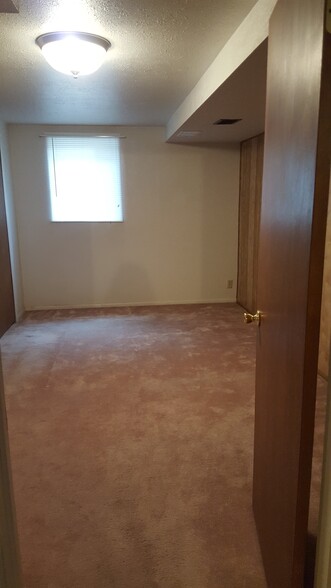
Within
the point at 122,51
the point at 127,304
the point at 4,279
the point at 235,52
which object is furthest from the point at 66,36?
the point at 127,304

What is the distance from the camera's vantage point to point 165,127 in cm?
495

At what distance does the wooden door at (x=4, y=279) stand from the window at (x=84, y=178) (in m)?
0.76

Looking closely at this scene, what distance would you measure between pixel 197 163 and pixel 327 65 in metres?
4.40

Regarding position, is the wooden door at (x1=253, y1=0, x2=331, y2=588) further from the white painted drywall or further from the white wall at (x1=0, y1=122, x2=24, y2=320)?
the white wall at (x1=0, y1=122, x2=24, y2=320)

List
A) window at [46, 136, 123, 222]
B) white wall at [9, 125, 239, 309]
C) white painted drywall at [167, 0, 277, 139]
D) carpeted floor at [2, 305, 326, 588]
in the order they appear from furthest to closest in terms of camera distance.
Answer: white wall at [9, 125, 239, 309], window at [46, 136, 123, 222], white painted drywall at [167, 0, 277, 139], carpeted floor at [2, 305, 326, 588]

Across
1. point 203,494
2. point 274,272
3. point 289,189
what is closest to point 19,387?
point 203,494

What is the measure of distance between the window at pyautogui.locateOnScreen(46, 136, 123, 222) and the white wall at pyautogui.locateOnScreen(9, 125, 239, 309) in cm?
10

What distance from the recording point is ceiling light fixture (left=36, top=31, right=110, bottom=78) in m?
2.14

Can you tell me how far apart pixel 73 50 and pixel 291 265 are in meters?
1.84

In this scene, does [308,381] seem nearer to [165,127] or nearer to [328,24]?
[328,24]

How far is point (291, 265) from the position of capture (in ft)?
3.75

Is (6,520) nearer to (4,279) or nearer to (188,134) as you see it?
(4,279)

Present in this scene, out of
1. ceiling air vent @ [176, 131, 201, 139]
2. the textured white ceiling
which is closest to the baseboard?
ceiling air vent @ [176, 131, 201, 139]

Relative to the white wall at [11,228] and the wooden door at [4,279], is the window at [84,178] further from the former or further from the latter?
the wooden door at [4,279]
